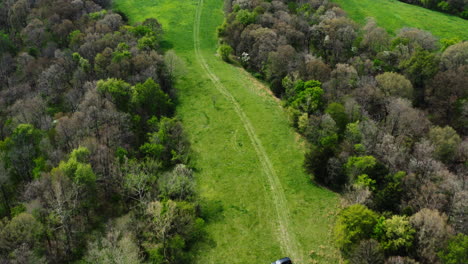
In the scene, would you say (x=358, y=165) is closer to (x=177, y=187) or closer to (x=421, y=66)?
(x=177, y=187)

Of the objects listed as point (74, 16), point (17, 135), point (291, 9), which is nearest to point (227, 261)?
point (17, 135)

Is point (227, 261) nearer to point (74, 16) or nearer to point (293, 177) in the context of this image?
point (293, 177)

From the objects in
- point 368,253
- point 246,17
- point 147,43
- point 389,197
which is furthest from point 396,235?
point 246,17

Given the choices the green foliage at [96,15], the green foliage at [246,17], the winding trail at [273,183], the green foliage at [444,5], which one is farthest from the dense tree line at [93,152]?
the green foliage at [444,5]

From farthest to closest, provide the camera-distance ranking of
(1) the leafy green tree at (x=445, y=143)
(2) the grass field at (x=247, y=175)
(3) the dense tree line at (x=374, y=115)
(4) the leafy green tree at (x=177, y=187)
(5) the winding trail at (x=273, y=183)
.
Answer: (1) the leafy green tree at (x=445, y=143) → (4) the leafy green tree at (x=177, y=187) → (2) the grass field at (x=247, y=175) → (5) the winding trail at (x=273, y=183) → (3) the dense tree line at (x=374, y=115)

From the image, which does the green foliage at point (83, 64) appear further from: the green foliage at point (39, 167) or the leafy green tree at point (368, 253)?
the leafy green tree at point (368, 253)

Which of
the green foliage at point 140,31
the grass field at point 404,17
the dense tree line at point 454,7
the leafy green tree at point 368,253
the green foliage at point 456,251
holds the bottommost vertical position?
the leafy green tree at point 368,253
